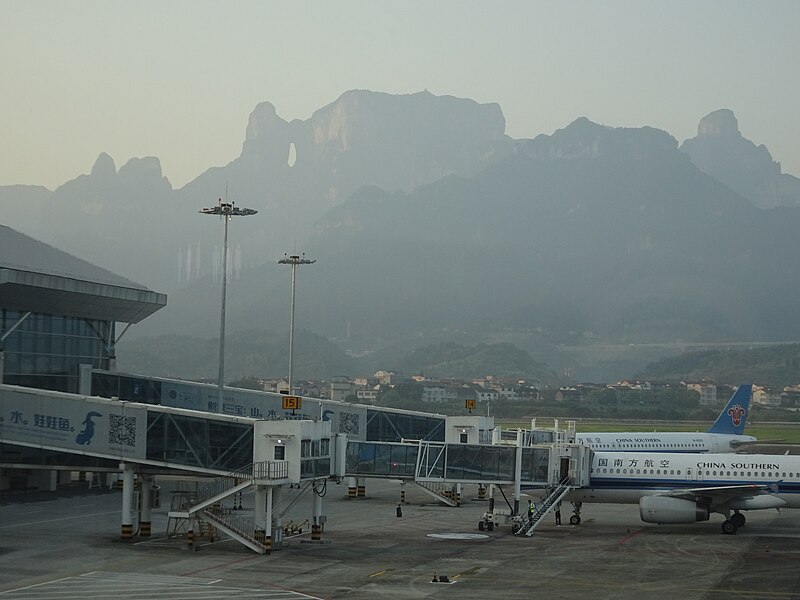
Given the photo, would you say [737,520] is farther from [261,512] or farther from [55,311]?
[55,311]

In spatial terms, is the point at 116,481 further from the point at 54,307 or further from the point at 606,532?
the point at 606,532

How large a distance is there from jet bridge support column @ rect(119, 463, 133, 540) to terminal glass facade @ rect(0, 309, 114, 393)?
68.6 feet

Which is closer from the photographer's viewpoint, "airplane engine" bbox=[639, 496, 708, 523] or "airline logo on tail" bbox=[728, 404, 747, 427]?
"airplane engine" bbox=[639, 496, 708, 523]

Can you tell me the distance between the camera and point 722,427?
108 metres

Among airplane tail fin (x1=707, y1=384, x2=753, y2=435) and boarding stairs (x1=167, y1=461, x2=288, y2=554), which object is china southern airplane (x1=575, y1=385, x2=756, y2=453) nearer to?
airplane tail fin (x1=707, y1=384, x2=753, y2=435)

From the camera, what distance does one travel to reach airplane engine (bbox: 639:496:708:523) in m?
57.5

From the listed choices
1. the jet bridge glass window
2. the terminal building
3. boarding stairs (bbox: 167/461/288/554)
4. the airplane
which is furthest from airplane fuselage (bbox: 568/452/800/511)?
the terminal building

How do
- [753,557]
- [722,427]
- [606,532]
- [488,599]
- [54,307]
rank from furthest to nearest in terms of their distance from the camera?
[722,427]
[54,307]
[606,532]
[753,557]
[488,599]

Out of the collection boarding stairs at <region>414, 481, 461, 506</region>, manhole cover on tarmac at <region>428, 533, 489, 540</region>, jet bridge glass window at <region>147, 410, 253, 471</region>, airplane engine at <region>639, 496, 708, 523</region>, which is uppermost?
jet bridge glass window at <region>147, 410, 253, 471</region>

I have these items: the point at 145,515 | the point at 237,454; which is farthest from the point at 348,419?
the point at 237,454

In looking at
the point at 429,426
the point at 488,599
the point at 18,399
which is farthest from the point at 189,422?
the point at 429,426

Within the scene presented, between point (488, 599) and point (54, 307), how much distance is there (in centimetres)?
4521

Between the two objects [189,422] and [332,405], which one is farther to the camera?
[332,405]

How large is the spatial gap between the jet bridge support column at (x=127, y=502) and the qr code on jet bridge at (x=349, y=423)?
83.0ft
